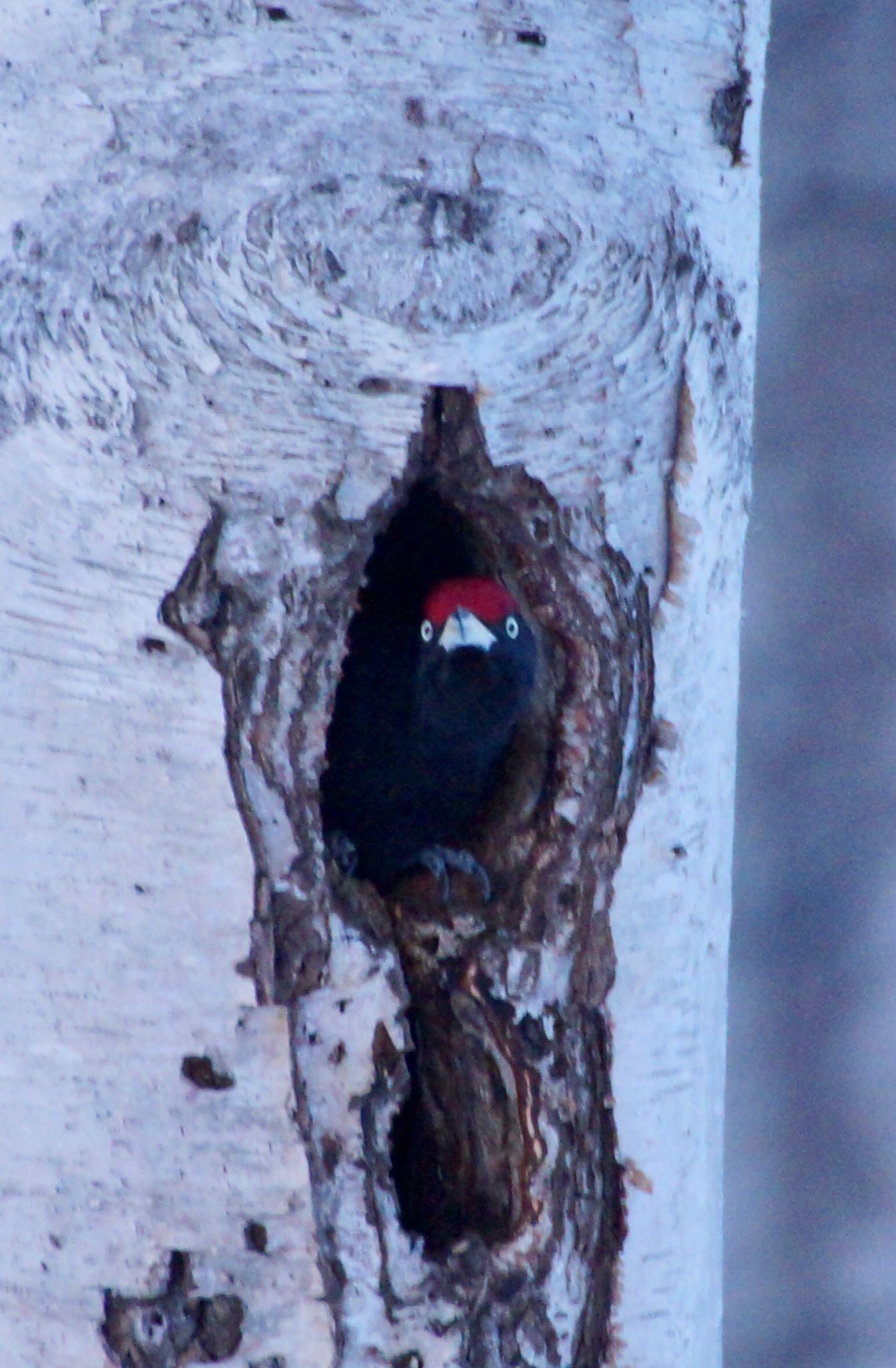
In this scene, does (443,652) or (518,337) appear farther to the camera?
(443,652)

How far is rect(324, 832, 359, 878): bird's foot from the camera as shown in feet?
8.00

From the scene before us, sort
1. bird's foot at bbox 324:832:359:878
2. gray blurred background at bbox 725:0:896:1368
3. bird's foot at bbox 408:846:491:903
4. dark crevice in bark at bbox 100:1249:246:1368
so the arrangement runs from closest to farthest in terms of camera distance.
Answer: dark crevice in bark at bbox 100:1249:246:1368, bird's foot at bbox 408:846:491:903, bird's foot at bbox 324:832:359:878, gray blurred background at bbox 725:0:896:1368

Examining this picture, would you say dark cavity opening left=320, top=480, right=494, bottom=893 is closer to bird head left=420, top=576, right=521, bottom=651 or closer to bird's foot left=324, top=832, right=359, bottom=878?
bird's foot left=324, top=832, right=359, bottom=878

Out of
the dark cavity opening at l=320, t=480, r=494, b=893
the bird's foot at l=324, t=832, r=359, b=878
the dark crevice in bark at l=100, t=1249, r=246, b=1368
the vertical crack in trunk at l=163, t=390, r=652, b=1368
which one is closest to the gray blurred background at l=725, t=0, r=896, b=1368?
the dark cavity opening at l=320, t=480, r=494, b=893

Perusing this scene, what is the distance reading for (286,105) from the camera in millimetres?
1508

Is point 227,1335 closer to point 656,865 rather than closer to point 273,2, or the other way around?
point 656,865

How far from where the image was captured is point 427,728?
8.20ft

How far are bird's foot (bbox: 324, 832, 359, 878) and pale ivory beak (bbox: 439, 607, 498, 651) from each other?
0.42 meters

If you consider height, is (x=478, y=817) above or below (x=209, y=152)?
below

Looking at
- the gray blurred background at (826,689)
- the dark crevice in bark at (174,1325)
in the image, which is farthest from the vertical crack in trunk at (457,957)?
the gray blurred background at (826,689)

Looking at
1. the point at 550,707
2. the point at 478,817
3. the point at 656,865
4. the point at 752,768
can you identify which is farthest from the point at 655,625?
the point at 752,768

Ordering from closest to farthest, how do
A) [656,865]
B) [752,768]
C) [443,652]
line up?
[656,865], [443,652], [752,768]

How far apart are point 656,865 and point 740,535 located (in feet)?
1.39

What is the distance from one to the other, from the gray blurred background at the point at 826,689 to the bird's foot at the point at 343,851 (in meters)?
0.91
